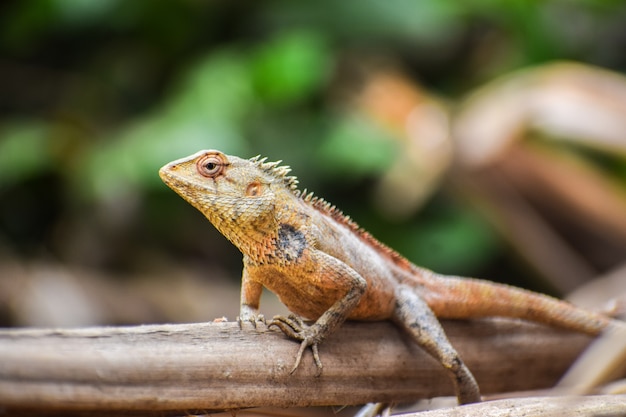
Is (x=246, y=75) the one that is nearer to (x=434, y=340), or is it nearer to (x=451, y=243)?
(x=451, y=243)

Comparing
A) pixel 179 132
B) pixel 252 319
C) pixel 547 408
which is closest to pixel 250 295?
pixel 252 319

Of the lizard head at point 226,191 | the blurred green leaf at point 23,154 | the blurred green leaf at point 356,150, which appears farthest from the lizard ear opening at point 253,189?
the blurred green leaf at point 23,154

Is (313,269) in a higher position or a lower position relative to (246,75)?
lower

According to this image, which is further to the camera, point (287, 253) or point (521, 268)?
point (521, 268)

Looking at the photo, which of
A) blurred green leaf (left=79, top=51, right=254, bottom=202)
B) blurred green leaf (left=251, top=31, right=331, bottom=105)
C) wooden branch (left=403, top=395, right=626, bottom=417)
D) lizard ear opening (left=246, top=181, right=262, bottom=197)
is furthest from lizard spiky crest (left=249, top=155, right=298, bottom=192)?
blurred green leaf (left=251, top=31, right=331, bottom=105)

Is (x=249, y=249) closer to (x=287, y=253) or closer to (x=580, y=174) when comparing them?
(x=287, y=253)

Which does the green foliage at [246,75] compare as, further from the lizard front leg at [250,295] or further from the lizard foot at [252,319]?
the lizard foot at [252,319]

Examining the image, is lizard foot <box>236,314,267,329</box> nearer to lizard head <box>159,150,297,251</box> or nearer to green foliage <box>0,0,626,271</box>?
lizard head <box>159,150,297,251</box>

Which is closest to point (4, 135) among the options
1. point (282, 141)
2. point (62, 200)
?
point (62, 200)
